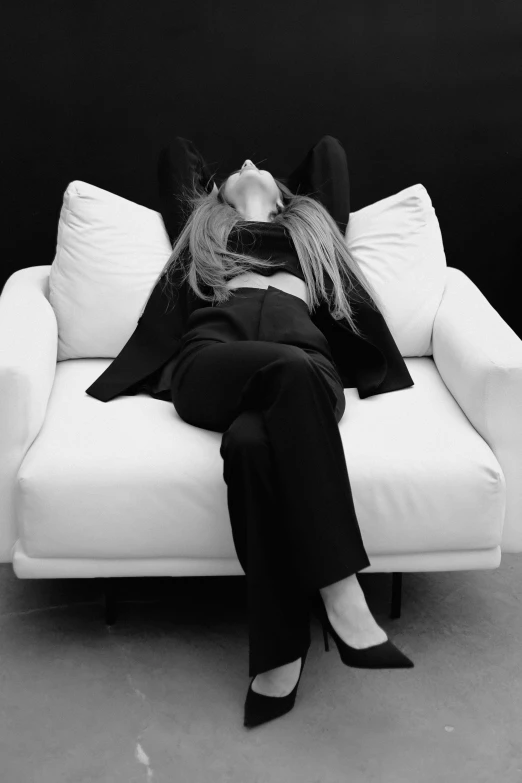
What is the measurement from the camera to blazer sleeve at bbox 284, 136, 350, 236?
111 inches

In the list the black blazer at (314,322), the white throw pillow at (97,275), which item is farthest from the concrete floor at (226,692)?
the white throw pillow at (97,275)

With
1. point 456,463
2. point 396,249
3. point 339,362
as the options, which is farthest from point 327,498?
point 396,249

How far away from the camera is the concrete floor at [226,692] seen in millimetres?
1777

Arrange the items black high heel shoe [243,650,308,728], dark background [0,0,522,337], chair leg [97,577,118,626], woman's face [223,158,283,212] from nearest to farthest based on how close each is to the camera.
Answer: black high heel shoe [243,650,308,728], chair leg [97,577,118,626], woman's face [223,158,283,212], dark background [0,0,522,337]

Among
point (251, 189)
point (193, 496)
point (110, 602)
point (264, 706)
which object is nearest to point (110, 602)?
point (110, 602)

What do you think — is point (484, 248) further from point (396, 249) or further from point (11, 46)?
point (11, 46)

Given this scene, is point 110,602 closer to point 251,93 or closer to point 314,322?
point 314,322

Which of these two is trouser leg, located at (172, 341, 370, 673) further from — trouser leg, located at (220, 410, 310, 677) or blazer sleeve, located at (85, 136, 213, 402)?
blazer sleeve, located at (85, 136, 213, 402)

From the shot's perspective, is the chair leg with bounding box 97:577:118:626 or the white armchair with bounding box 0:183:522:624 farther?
the chair leg with bounding box 97:577:118:626

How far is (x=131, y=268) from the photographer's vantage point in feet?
8.80

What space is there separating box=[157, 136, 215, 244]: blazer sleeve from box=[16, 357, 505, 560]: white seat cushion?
897mm

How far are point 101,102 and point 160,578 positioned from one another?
67.4 inches

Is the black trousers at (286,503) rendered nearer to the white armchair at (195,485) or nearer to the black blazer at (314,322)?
the white armchair at (195,485)

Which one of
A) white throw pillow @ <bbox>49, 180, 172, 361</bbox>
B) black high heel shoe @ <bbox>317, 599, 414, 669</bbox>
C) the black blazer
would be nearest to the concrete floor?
black high heel shoe @ <bbox>317, 599, 414, 669</bbox>
